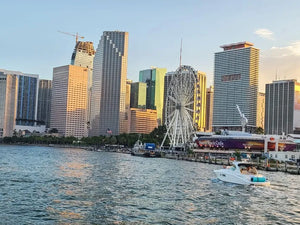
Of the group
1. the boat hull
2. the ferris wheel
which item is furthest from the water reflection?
the ferris wheel

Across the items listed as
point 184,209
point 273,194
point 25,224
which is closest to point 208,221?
point 184,209

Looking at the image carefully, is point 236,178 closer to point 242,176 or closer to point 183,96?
point 242,176

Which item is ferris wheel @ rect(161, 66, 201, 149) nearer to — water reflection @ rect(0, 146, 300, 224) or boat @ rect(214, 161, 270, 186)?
boat @ rect(214, 161, 270, 186)

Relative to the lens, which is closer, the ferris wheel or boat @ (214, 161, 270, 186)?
boat @ (214, 161, 270, 186)

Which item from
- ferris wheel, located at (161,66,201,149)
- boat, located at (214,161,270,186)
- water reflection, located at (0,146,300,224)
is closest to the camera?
water reflection, located at (0,146,300,224)

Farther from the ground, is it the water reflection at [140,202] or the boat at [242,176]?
the boat at [242,176]

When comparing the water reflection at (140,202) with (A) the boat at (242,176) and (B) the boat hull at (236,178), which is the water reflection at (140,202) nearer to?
(B) the boat hull at (236,178)

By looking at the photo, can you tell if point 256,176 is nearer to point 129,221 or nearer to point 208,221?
point 208,221

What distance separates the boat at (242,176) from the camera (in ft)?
222

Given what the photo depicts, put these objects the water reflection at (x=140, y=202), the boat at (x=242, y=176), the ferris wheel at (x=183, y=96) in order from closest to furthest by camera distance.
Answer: the water reflection at (x=140, y=202) → the boat at (x=242, y=176) → the ferris wheel at (x=183, y=96)

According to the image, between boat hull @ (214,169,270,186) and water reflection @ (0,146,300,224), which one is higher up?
boat hull @ (214,169,270,186)

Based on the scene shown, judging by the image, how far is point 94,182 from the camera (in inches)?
2616

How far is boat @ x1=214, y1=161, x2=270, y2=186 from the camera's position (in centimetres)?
6762

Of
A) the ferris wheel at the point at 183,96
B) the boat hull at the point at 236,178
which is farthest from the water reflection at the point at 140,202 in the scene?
the ferris wheel at the point at 183,96
